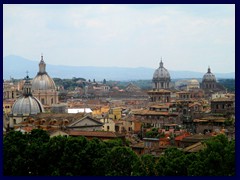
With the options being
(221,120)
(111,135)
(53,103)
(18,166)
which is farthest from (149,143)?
(53,103)

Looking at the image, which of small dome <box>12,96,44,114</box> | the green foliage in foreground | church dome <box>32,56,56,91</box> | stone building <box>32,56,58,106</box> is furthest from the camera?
church dome <box>32,56,56,91</box>

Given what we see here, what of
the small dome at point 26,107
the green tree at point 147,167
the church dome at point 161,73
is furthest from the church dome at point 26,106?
the church dome at point 161,73

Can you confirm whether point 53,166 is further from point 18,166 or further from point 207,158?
point 207,158

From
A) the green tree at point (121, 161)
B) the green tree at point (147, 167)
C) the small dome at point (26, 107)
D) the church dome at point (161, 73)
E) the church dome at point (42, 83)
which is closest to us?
the green tree at point (147, 167)

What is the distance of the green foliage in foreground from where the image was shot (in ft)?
39.3

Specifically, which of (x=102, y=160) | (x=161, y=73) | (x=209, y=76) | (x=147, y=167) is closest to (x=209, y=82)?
(x=209, y=76)

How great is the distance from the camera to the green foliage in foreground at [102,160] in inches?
472

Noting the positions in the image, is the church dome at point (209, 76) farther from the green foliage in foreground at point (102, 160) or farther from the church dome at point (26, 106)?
the green foliage in foreground at point (102, 160)

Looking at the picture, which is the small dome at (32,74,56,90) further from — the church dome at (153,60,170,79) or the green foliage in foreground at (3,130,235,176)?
the church dome at (153,60,170,79)

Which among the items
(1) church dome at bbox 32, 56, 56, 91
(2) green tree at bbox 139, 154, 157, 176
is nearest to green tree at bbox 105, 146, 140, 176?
(2) green tree at bbox 139, 154, 157, 176

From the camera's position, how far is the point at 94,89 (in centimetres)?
7219

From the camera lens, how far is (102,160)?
12945mm

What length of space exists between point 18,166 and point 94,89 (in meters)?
59.1
